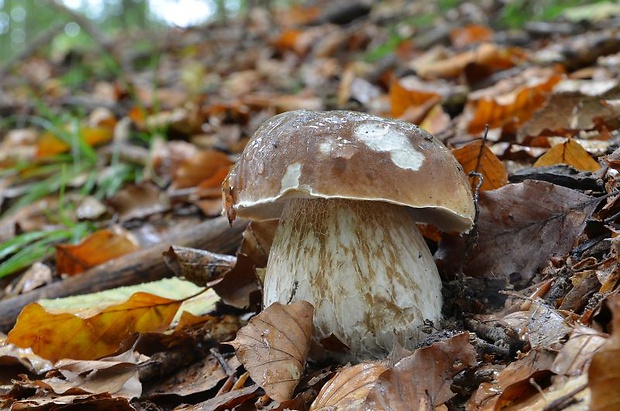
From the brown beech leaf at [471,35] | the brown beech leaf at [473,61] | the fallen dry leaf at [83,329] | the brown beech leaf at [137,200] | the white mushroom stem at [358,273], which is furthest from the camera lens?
the brown beech leaf at [471,35]

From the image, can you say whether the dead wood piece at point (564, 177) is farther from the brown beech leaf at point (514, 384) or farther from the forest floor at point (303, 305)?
the brown beech leaf at point (514, 384)

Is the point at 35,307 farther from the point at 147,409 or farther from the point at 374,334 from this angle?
the point at 374,334

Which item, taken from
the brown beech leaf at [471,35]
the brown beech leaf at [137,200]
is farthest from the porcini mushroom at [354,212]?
the brown beech leaf at [471,35]

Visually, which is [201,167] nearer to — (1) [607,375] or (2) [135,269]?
(2) [135,269]

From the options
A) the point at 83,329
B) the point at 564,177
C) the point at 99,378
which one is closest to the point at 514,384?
the point at 564,177

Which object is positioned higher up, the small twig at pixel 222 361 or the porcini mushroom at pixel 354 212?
the porcini mushroom at pixel 354 212

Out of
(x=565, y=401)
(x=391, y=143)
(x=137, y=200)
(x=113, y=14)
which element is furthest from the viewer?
(x=113, y=14)

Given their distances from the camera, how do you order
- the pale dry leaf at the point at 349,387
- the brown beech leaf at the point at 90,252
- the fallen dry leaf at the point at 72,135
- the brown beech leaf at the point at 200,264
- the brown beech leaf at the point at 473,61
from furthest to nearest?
the fallen dry leaf at the point at 72,135 < the brown beech leaf at the point at 473,61 < the brown beech leaf at the point at 90,252 < the brown beech leaf at the point at 200,264 < the pale dry leaf at the point at 349,387
